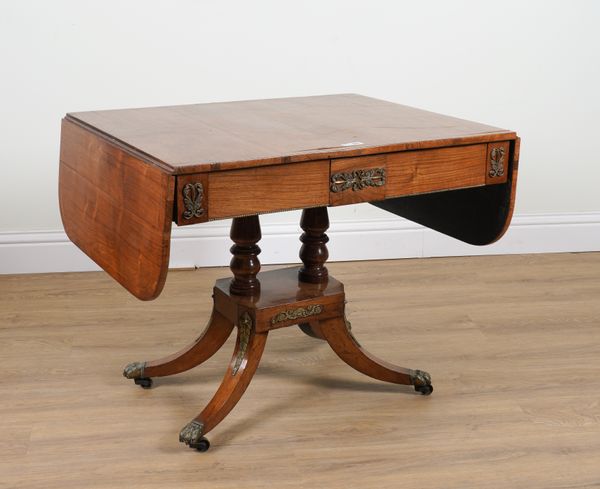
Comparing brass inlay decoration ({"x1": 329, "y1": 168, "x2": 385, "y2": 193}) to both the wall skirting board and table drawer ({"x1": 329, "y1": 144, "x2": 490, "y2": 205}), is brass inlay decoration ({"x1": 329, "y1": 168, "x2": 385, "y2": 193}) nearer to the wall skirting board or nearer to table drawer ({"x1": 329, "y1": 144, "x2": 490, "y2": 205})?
table drawer ({"x1": 329, "y1": 144, "x2": 490, "y2": 205})

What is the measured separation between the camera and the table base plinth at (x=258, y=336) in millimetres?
2252

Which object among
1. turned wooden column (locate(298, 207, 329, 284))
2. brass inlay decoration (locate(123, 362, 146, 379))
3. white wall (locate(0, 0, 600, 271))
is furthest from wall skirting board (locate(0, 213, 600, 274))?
turned wooden column (locate(298, 207, 329, 284))

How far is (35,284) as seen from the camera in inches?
129

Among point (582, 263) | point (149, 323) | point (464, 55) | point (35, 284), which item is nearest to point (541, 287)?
point (582, 263)

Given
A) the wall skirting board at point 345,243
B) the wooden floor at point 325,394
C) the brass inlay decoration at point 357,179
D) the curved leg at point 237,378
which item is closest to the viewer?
the brass inlay decoration at point 357,179

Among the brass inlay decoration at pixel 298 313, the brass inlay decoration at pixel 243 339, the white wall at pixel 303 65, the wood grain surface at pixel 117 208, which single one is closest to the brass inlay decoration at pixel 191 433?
the brass inlay decoration at pixel 243 339

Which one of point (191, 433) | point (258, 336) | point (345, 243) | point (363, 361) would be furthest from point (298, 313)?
point (345, 243)

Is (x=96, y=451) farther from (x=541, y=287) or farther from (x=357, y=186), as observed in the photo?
(x=541, y=287)

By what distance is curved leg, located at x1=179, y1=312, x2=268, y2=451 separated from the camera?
2.23m

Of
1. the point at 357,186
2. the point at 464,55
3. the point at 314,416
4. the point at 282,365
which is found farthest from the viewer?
the point at 464,55

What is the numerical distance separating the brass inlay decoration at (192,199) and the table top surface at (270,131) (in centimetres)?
3

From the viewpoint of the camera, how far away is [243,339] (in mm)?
2295

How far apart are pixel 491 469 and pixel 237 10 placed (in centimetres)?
185

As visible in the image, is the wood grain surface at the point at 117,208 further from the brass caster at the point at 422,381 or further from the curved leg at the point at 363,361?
the brass caster at the point at 422,381
